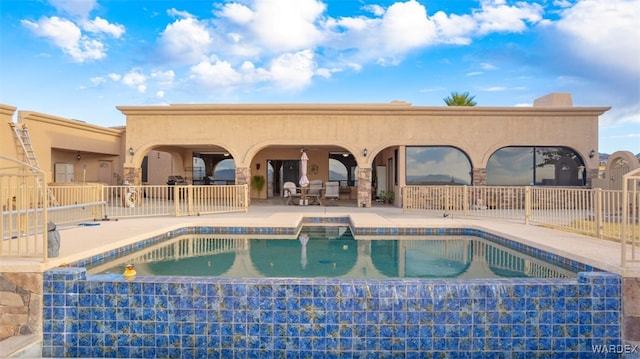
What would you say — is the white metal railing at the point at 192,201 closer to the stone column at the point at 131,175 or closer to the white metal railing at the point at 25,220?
the stone column at the point at 131,175

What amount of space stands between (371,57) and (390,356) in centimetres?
2019

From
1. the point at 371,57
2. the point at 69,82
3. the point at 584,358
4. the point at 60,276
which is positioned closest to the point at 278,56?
the point at 371,57

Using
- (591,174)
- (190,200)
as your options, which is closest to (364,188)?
(190,200)

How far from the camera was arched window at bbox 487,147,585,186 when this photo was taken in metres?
16.2

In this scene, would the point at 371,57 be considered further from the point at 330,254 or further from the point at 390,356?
the point at 390,356

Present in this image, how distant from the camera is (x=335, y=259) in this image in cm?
802

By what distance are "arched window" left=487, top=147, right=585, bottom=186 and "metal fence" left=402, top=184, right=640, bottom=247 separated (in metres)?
0.94

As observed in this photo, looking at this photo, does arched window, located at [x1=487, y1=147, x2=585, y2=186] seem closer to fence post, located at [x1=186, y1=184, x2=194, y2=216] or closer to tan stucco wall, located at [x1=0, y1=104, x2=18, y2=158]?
fence post, located at [x1=186, y1=184, x2=194, y2=216]

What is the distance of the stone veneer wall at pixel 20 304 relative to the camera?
489 cm

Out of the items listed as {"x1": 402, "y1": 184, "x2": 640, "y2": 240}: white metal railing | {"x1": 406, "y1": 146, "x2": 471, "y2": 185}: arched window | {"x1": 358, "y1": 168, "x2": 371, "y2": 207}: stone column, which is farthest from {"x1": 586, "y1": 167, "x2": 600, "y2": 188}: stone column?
{"x1": 358, "y1": 168, "x2": 371, "y2": 207}: stone column

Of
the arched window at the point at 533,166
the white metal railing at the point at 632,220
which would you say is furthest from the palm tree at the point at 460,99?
the white metal railing at the point at 632,220

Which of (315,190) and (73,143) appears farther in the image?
(73,143)

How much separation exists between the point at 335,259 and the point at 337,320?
3.31 m

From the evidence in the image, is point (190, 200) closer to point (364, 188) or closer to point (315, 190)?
point (315, 190)
